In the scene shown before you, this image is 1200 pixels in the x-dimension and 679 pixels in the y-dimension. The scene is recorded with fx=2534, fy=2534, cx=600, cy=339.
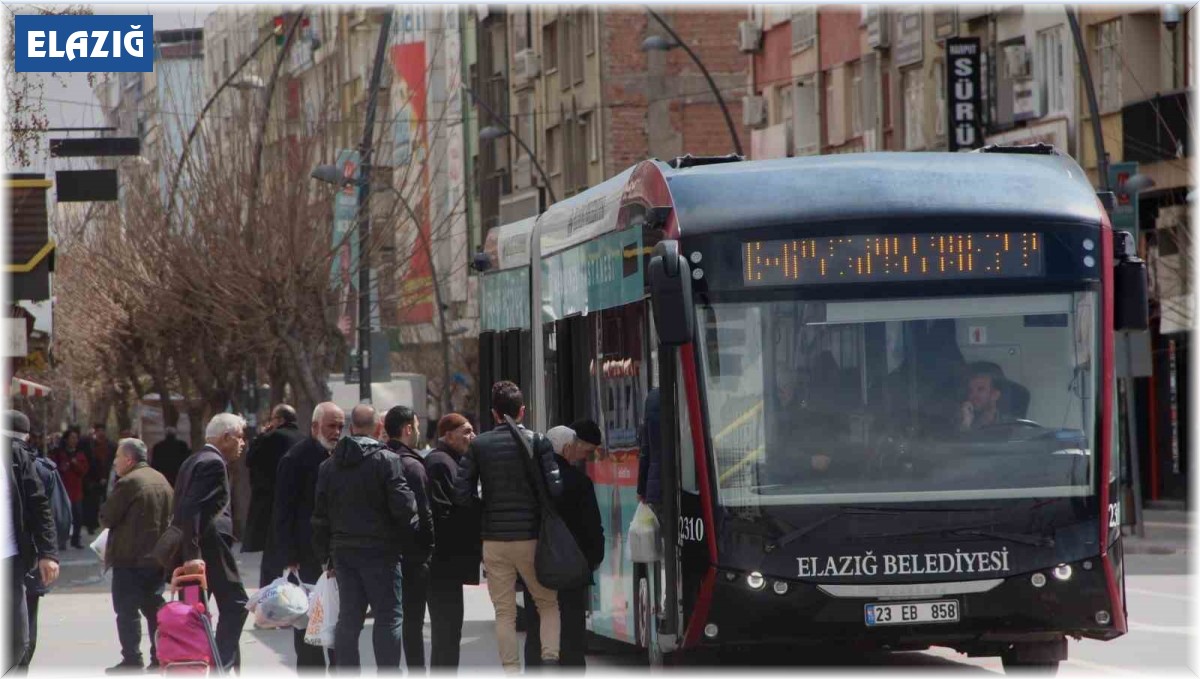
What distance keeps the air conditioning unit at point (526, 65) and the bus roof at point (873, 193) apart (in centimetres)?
5437

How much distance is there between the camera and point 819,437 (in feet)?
40.2

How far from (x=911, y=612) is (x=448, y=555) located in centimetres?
280

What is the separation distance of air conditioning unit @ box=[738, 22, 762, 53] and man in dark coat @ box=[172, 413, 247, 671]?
42.2 metres

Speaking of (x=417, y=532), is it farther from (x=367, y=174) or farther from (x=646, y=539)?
(x=367, y=174)

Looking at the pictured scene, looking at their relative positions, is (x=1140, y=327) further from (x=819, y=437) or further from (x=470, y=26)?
(x=470, y=26)

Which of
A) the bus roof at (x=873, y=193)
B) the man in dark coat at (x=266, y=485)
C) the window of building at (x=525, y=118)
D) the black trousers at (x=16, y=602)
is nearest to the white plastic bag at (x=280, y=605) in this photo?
the man in dark coat at (x=266, y=485)

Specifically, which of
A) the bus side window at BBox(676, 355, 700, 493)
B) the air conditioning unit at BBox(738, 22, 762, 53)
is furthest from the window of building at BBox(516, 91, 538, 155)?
the bus side window at BBox(676, 355, 700, 493)

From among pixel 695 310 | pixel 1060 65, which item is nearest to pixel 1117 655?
pixel 695 310

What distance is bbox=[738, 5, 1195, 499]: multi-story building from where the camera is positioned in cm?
3703

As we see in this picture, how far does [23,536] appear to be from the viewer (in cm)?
1302

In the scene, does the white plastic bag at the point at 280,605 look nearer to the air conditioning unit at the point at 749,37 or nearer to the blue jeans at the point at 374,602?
the blue jeans at the point at 374,602

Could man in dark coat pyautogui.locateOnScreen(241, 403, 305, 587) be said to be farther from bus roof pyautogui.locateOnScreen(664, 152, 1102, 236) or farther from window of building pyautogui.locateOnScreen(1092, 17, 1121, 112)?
window of building pyautogui.locateOnScreen(1092, 17, 1121, 112)

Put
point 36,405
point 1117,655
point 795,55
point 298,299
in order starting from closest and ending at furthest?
point 1117,655 → point 298,299 → point 795,55 → point 36,405

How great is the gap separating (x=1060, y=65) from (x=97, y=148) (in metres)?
22.3
